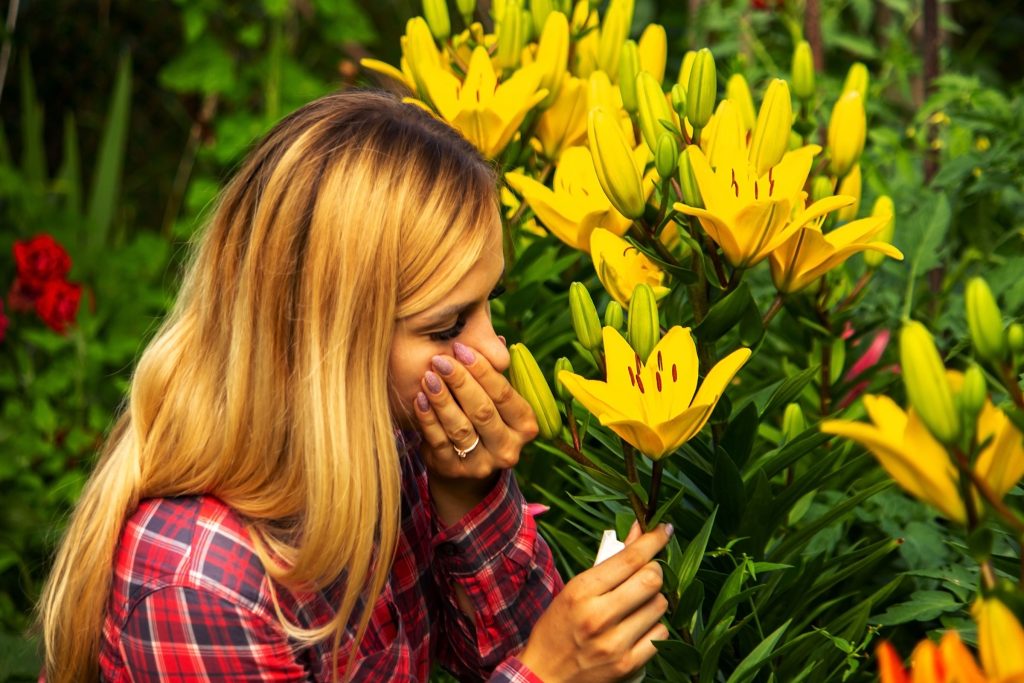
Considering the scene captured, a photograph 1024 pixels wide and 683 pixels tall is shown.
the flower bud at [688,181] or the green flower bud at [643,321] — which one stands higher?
the flower bud at [688,181]

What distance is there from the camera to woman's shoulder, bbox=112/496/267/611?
1.14 m

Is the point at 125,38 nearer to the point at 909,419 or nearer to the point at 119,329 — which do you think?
the point at 119,329

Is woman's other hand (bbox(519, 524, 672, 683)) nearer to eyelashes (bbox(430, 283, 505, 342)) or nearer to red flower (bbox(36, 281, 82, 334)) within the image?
eyelashes (bbox(430, 283, 505, 342))

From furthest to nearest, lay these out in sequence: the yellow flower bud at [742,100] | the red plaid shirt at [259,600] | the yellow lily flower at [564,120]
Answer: the yellow lily flower at [564,120], the yellow flower bud at [742,100], the red plaid shirt at [259,600]

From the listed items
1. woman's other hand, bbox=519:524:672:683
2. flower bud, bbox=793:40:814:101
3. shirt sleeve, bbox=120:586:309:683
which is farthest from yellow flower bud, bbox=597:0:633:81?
shirt sleeve, bbox=120:586:309:683

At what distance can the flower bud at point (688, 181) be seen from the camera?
44.6 inches

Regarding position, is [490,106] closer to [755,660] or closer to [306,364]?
[306,364]

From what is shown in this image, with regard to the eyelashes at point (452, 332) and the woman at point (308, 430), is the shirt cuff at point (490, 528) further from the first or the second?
the eyelashes at point (452, 332)

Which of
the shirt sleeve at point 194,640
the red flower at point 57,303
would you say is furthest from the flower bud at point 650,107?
the red flower at point 57,303

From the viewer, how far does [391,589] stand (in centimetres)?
144

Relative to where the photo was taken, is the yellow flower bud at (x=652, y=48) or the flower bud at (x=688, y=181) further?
the yellow flower bud at (x=652, y=48)

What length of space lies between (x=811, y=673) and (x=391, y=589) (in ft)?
1.48

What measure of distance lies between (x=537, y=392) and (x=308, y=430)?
0.22 metres

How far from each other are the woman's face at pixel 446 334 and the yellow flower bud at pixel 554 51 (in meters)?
0.38
